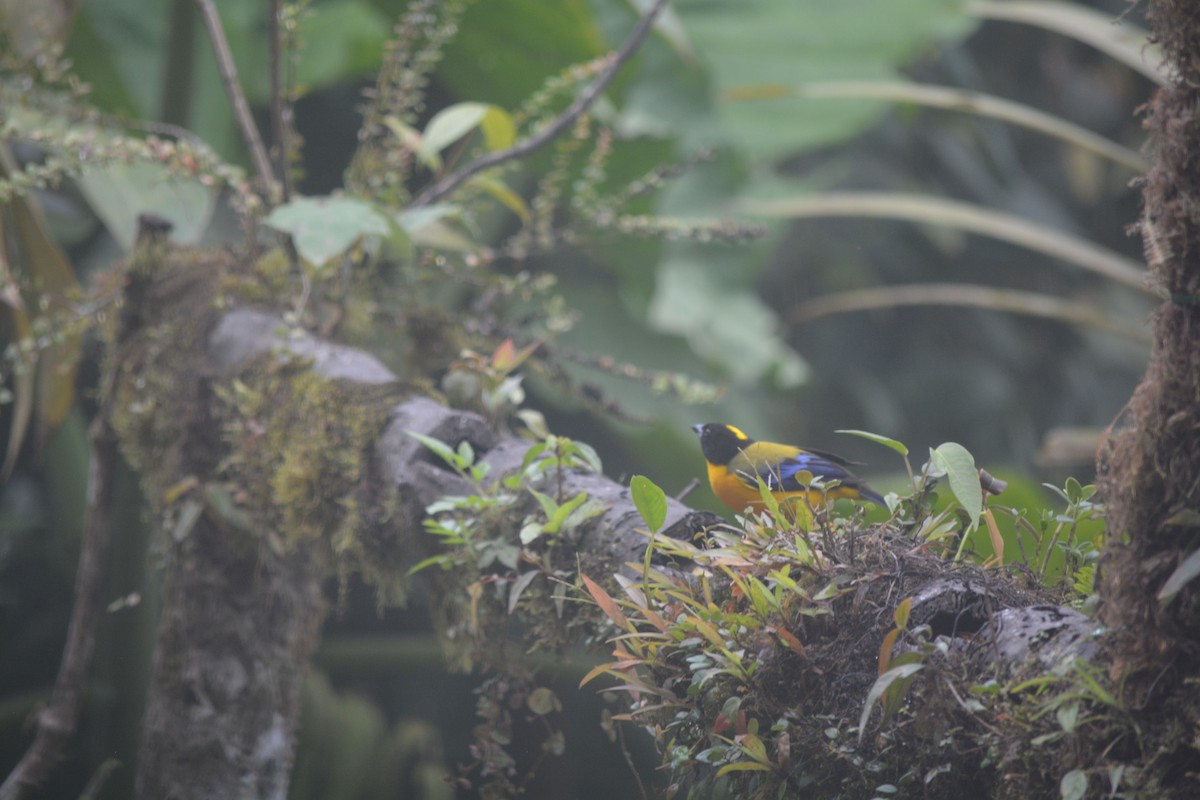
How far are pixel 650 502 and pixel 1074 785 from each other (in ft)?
1.71

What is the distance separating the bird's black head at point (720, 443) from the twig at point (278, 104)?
108cm

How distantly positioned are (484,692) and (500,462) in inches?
14.2

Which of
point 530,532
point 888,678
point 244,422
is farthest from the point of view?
point 244,422

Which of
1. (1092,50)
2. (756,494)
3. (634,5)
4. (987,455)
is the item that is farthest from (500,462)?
(1092,50)

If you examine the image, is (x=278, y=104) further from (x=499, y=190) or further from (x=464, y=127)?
(x=499, y=190)

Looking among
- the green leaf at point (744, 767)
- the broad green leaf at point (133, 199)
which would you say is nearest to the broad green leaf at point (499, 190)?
the broad green leaf at point (133, 199)

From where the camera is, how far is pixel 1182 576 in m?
0.76

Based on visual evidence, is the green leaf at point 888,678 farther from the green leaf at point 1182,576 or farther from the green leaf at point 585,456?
the green leaf at point 585,456

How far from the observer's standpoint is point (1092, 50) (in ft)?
21.2

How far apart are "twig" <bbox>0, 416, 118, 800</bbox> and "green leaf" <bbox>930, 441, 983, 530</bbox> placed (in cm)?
185

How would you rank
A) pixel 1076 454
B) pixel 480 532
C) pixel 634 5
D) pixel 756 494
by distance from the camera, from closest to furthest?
pixel 480 532, pixel 756 494, pixel 1076 454, pixel 634 5

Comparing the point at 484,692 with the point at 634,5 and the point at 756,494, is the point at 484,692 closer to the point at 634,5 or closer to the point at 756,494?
the point at 756,494

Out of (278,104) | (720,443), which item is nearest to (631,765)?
(720,443)

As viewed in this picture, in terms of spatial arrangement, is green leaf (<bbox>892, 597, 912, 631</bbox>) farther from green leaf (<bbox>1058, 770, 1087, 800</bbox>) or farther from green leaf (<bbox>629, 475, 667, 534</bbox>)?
green leaf (<bbox>629, 475, 667, 534</bbox>)
